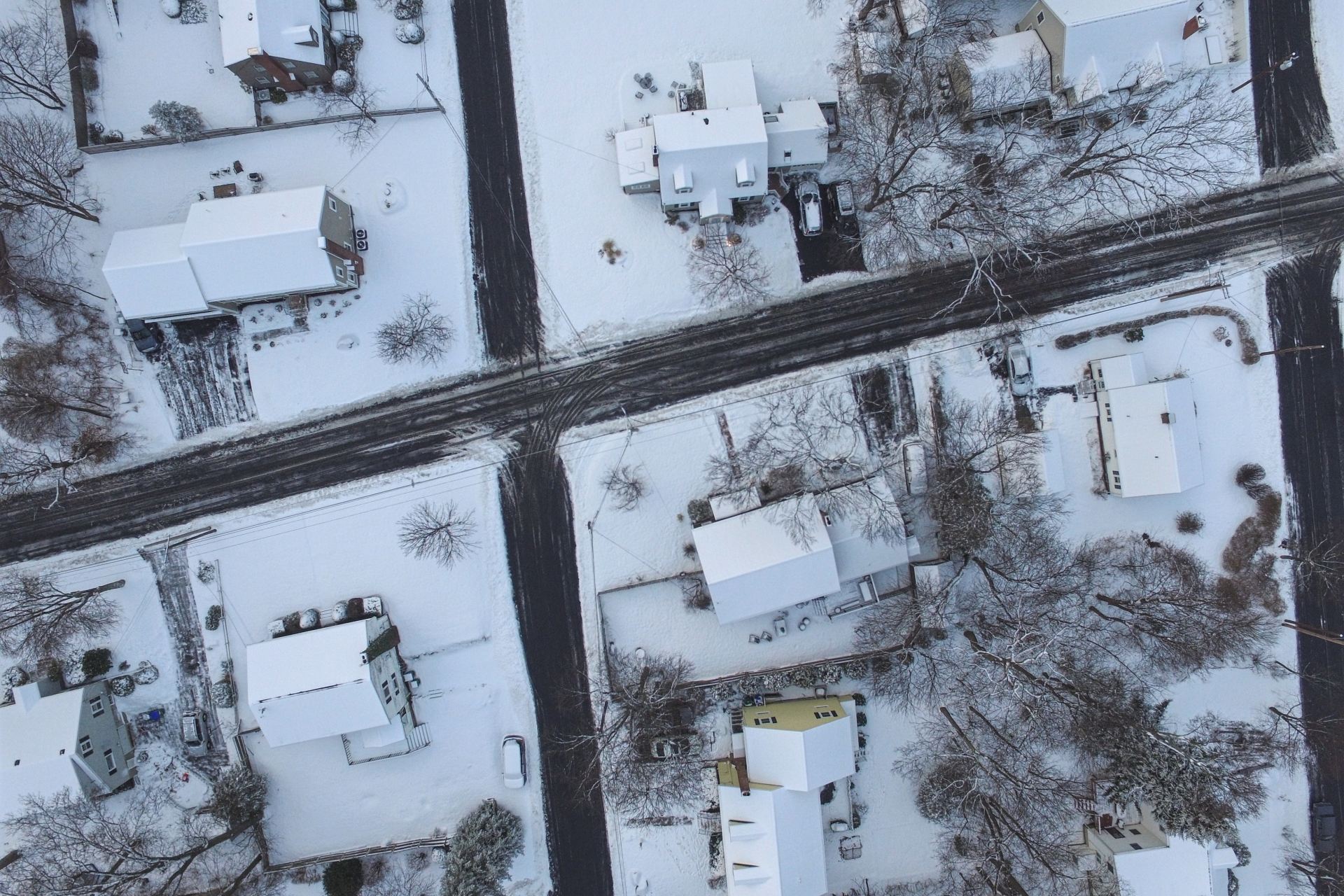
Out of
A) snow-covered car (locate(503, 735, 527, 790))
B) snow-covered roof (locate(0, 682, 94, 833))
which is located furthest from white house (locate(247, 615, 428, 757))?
snow-covered roof (locate(0, 682, 94, 833))

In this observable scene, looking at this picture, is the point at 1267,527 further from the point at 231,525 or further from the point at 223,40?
the point at 223,40

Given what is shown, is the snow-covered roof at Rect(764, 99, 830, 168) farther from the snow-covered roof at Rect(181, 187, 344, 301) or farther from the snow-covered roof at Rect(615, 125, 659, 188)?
the snow-covered roof at Rect(181, 187, 344, 301)

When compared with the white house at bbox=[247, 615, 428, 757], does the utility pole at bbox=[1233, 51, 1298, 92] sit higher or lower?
higher

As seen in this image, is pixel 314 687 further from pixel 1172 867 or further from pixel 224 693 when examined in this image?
pixel 1172 867

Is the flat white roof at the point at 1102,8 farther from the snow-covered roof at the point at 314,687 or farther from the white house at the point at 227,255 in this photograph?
the snow-covered roof at the point at 314,687

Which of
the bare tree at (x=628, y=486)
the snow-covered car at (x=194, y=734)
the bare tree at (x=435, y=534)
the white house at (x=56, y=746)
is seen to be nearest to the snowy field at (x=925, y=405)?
the bare tree at (x=628, y=486)

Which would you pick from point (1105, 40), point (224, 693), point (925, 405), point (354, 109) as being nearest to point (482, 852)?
point (224, 693)

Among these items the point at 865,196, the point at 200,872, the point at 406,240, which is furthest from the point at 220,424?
the point at 865,196
